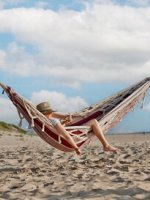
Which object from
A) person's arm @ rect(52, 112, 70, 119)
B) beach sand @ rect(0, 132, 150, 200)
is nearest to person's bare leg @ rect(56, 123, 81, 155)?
beach sand @ rect(0, 132, 150, 200)

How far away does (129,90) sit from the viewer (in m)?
6.77

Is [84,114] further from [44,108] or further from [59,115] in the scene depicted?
[44,108]

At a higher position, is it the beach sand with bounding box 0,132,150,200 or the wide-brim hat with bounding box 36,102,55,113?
the wide-brim hat with bounding box 36,102,55,113

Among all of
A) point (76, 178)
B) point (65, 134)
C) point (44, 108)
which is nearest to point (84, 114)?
point (44, 108)

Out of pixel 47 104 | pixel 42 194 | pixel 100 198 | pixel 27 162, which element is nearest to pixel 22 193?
pixel 42 194

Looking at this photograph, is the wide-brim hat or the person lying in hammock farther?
the wide-brim hat

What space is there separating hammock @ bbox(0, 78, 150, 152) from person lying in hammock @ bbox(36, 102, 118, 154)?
0.06 m

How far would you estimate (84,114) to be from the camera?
254 inches

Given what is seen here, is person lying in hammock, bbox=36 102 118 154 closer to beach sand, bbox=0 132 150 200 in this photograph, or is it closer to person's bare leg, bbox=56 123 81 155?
person's bare leg, bbox=56 123 81 155

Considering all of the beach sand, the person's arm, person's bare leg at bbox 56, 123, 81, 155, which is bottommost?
the beach sand

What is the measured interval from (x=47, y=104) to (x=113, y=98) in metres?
0.94

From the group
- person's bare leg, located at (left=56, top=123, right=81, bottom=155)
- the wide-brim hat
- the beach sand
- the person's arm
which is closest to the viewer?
the beach sand

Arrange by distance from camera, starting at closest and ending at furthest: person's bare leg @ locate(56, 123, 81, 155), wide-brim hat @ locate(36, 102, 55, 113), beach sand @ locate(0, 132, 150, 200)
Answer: beach sand @ locate(0, 132, 150, 200) → person's bare leg @ locate(56, 123, 81, 155) → wide-brim hat @ locate(36, 102, 55, 113)

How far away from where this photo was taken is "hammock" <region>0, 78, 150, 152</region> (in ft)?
19.2
